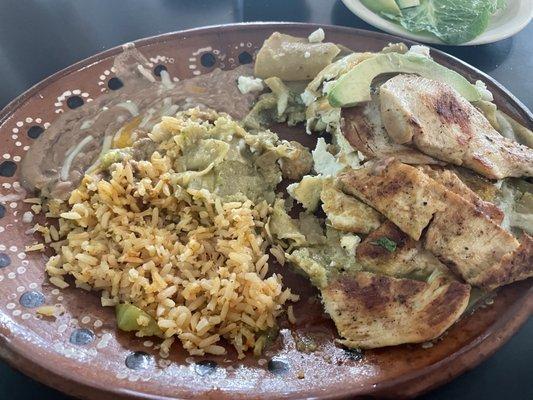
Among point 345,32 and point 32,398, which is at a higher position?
point 345,32

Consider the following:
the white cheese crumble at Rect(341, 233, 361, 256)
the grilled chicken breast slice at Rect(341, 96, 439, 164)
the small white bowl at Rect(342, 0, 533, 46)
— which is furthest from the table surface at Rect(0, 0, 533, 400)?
the white cheese crumble at Rect(341, 233, 361, 256)

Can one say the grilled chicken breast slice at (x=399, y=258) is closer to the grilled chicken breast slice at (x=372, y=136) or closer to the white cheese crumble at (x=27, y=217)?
the grilled chicken breast slice at (x=372, y=136)

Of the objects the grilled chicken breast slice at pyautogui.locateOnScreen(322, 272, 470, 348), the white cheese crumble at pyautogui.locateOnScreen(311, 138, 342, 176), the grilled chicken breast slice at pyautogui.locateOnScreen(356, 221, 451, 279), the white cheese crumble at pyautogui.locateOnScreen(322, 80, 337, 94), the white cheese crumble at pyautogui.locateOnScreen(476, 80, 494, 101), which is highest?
the white cheese crumble at pyautogui.locateOnScreen(322, 80, 337, 94)

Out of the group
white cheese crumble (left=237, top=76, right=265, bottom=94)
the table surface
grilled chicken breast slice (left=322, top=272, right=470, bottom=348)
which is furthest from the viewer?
the table surface

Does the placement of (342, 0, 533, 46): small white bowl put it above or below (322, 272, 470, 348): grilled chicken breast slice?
above

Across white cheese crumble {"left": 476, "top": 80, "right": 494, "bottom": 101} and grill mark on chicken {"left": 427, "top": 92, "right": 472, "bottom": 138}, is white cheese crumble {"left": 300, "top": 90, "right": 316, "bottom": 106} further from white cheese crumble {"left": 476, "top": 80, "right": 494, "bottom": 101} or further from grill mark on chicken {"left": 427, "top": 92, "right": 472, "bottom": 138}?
white cheese crumble {"left": 476, "top": 80, "right": 494, "bottom": 101}

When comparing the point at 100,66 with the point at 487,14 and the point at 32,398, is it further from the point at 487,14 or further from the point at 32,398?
the point at 487,14

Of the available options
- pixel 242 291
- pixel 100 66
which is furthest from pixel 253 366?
pixel 100 66
